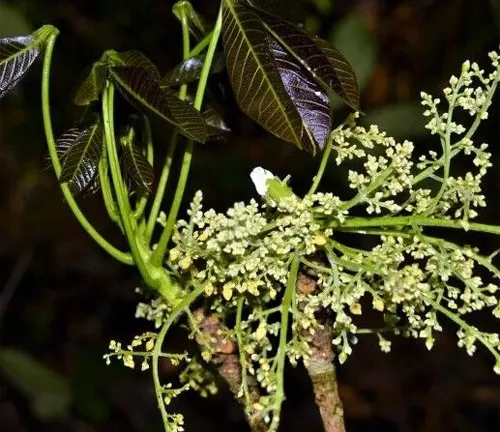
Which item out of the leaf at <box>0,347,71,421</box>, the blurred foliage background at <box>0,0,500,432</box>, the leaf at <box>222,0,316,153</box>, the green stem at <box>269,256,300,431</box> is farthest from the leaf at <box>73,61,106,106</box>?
the leaf at <box>0,347,71,421</box>

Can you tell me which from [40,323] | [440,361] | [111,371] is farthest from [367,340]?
[40,323]

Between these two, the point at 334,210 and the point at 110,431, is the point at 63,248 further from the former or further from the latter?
the point at 334,210

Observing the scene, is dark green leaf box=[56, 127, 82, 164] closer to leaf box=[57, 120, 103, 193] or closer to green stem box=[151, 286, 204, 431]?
leaf box=[57, 120, 103, 193]

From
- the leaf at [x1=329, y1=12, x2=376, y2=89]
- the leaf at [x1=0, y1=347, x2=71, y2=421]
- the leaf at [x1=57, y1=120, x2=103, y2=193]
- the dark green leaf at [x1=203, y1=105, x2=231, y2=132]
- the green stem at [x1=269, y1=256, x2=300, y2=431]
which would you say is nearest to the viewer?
the green stem at [x1=269, y1=256, x2=300, y2=431]

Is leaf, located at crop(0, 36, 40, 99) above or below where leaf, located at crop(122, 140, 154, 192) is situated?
above

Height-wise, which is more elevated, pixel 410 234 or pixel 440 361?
pixel 440 361
